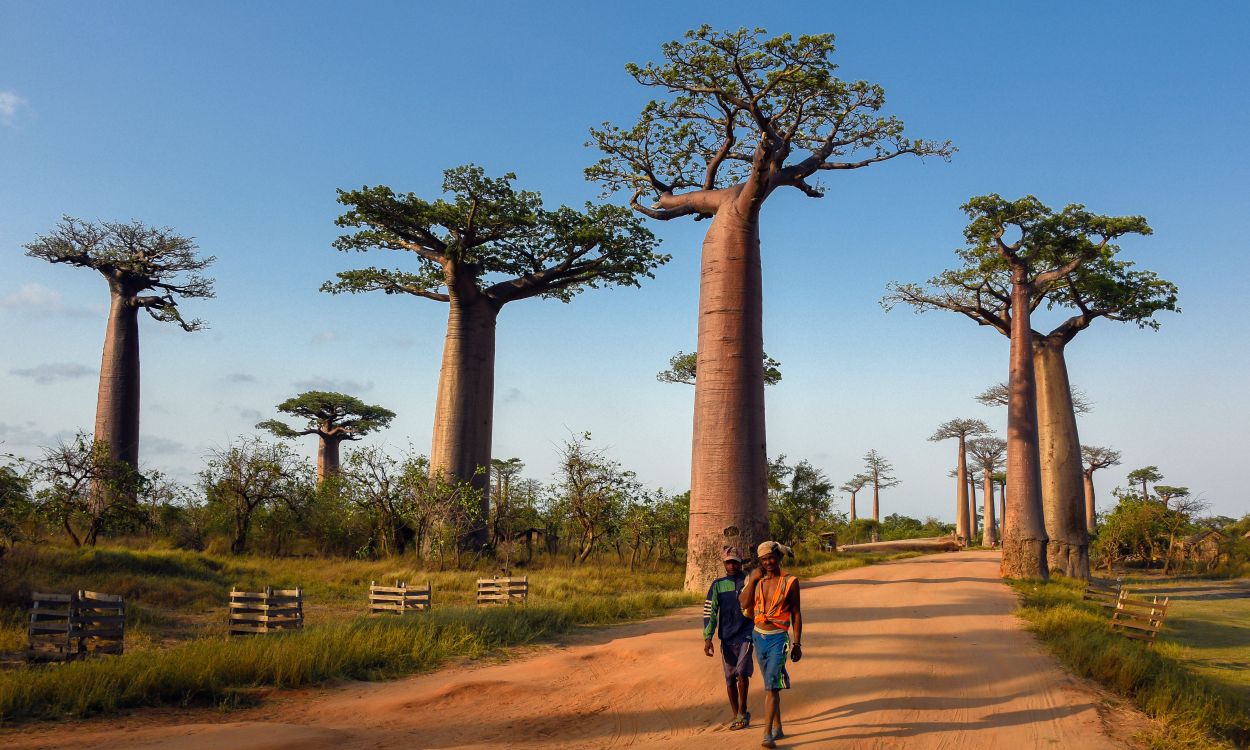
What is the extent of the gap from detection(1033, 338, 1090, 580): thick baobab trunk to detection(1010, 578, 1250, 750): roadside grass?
30.9 feet

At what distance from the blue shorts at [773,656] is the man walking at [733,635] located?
25 centimetres

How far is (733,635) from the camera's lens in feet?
17.4

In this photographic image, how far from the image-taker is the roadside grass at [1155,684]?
18.0 ft

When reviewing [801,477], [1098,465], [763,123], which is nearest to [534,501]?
[801,477]

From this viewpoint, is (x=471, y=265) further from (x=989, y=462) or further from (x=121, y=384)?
(x=989, y=462)

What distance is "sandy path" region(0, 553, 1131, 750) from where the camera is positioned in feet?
16.2

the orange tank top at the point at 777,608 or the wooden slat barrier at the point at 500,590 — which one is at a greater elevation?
the orange tank top at the point at 777,608

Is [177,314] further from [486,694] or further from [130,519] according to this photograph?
[486,694]

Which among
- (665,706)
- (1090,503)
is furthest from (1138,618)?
(1090,503)

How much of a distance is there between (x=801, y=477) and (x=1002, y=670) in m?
17.2

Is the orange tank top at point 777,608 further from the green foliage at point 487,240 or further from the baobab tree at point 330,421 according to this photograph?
the baobab tree at point 330,421

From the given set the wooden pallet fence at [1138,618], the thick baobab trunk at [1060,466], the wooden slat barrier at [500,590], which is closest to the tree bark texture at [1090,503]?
the thick baobab trunk at [1060,466]

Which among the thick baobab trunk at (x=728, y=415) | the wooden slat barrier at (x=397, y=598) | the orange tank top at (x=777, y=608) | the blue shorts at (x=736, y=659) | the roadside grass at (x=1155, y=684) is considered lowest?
the roadside grass at (x=1155, y=684)

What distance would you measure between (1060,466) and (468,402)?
45.3ft
